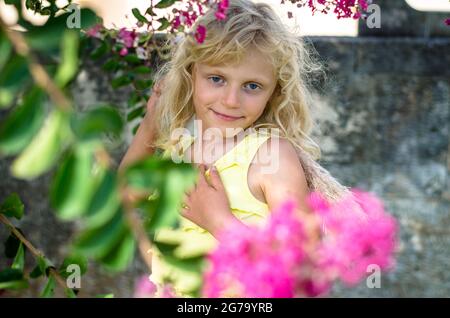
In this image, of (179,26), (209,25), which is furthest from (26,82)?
(209,25)

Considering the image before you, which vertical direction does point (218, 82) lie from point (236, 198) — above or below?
→ above

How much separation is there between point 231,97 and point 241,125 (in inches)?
4.0

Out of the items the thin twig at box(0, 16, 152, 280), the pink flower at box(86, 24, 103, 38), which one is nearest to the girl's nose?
the pink flower at box(86, 24, 103, 38)

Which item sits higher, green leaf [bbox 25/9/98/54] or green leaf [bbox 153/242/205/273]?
green leaf [bbox 25/9/98/54]

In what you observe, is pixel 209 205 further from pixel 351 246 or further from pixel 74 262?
pixel 351 246

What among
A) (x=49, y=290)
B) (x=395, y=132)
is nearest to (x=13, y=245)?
(x=49, y=290)

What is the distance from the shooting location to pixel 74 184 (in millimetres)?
741

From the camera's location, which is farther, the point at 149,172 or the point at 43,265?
the point at 43,265

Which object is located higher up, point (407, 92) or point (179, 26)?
point (179, 26)

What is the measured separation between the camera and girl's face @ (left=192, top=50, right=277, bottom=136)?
1.76 metres

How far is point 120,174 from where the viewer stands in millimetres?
763

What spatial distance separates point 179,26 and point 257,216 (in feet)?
1.48

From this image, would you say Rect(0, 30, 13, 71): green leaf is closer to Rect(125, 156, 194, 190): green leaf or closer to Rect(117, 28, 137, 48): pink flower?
Rect(125, 156, 194, 190): green leaf
